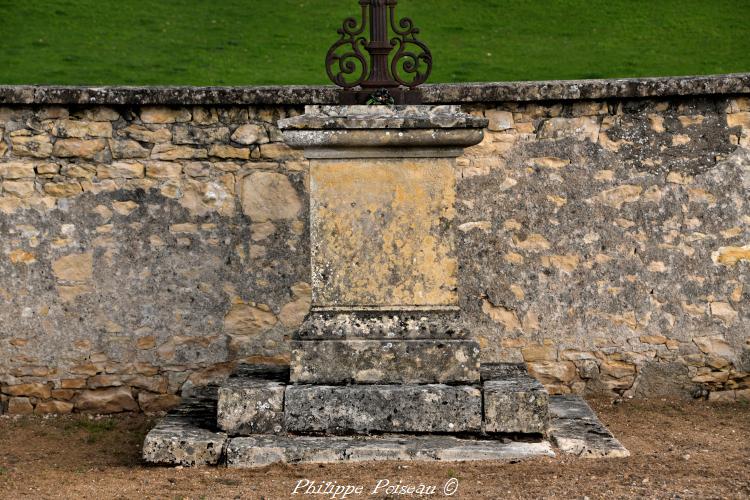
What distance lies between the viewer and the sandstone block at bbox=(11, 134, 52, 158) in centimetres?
702

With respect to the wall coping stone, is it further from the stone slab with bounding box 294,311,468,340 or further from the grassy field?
the grassy field

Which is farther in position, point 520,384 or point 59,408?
point 59,408

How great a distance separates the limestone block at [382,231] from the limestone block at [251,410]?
55 centimetres

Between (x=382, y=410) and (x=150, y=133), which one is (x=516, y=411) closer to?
(x=382, y=410)

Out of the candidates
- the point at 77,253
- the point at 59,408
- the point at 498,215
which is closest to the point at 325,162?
the point at 498,215

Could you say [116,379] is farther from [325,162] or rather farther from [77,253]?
[325,162]

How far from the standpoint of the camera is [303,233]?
707cm

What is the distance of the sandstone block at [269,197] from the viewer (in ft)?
23.2

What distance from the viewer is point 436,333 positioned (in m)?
5.46

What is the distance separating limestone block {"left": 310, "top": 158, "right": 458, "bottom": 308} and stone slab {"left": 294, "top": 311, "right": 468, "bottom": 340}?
0.06 m

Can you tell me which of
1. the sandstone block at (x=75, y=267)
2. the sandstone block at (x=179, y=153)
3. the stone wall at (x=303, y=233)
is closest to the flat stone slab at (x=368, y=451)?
the stone wall at (x=303, y=233)

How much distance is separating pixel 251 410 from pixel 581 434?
5.54 feet

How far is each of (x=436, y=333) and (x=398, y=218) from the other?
629 millimetres

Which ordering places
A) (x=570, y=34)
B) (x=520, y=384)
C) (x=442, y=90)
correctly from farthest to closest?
(x=570, y=34) < (x=442, y=90) < (x=520, y=384)
